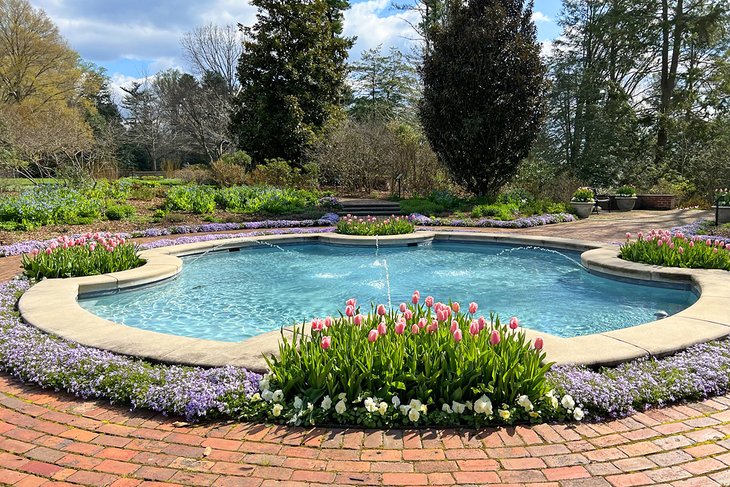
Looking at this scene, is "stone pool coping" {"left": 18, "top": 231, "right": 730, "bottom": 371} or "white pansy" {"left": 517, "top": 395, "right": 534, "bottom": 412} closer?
"white pansy" {"left": 517, "top": 395, "right": 534, "bottom": 412}

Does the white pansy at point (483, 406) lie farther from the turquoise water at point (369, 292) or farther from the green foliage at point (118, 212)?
the green foliage at point (118, 212)

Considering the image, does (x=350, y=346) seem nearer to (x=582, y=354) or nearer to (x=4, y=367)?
(x=582, y=354)

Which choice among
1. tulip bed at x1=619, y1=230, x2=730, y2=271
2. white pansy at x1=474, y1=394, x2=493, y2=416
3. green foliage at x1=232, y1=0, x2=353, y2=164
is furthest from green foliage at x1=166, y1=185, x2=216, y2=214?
white pansy at x1=474, y1=394, x2=493, y2=416

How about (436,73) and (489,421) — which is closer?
(489,421)

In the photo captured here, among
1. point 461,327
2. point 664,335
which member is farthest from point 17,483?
point 664,335

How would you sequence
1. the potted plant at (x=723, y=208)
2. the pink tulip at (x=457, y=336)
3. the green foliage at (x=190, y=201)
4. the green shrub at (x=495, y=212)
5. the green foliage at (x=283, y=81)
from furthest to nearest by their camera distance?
1. the green foliage at (x=283, y=81)
2. the green foliage at (x=190, y=201)
3. the green shrub at (x=495, y=212)
4. the potted plant at (x=723, y=208)
5. the pink tulip at (x=457, y=336)

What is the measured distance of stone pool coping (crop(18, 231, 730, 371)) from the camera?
3.39 meters

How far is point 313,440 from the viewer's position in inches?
99.2

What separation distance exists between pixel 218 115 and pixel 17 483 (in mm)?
33314

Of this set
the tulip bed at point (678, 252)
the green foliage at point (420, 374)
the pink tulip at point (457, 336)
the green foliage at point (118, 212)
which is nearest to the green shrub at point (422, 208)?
the tulip bed at point (678, 252)

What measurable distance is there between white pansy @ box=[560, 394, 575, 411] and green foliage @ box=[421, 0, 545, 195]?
1338 centimetres

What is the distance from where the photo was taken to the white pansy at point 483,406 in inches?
104

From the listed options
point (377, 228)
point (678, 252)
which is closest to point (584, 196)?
point (377, 228)

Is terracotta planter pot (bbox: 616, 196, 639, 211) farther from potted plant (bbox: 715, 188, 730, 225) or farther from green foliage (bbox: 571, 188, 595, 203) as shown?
potted plant (bbox: 715, 188, 730, 225)
